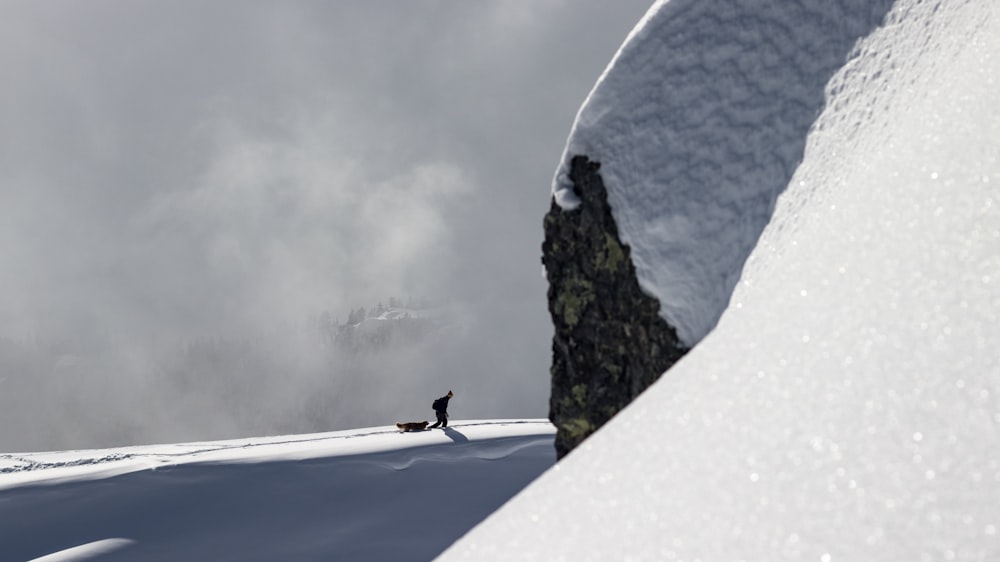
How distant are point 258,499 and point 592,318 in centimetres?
731

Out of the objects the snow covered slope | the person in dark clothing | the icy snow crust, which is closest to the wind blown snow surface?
the icy snow crust

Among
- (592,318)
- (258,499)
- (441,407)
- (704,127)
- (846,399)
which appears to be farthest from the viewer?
(441,407)

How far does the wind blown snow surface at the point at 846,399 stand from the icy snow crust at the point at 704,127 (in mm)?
370

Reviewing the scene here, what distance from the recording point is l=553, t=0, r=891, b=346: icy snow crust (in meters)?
2.84

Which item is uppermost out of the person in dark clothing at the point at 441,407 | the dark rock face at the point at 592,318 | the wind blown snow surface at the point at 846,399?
the person in dark clothing at the point at 441,407

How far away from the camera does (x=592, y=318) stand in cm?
365

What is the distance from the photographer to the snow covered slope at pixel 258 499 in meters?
8.55

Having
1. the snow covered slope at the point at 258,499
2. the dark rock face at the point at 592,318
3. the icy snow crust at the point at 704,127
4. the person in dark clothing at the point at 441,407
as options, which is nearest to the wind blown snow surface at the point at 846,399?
the icy snow crust at the point at 704,127

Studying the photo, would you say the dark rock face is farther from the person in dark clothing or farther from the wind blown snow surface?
Result: the person in dark clothing

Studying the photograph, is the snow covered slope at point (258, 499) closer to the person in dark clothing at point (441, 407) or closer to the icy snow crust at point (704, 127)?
the person in dark clothing at point (441, 407)

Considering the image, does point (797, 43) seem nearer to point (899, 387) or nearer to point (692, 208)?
point (692, 208)

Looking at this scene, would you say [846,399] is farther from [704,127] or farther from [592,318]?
[592,318]

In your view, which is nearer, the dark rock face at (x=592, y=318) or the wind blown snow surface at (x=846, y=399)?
the wind blown snow surface at (x=846, y=399)

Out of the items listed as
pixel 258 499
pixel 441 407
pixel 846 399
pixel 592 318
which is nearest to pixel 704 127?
pixel 592 318
